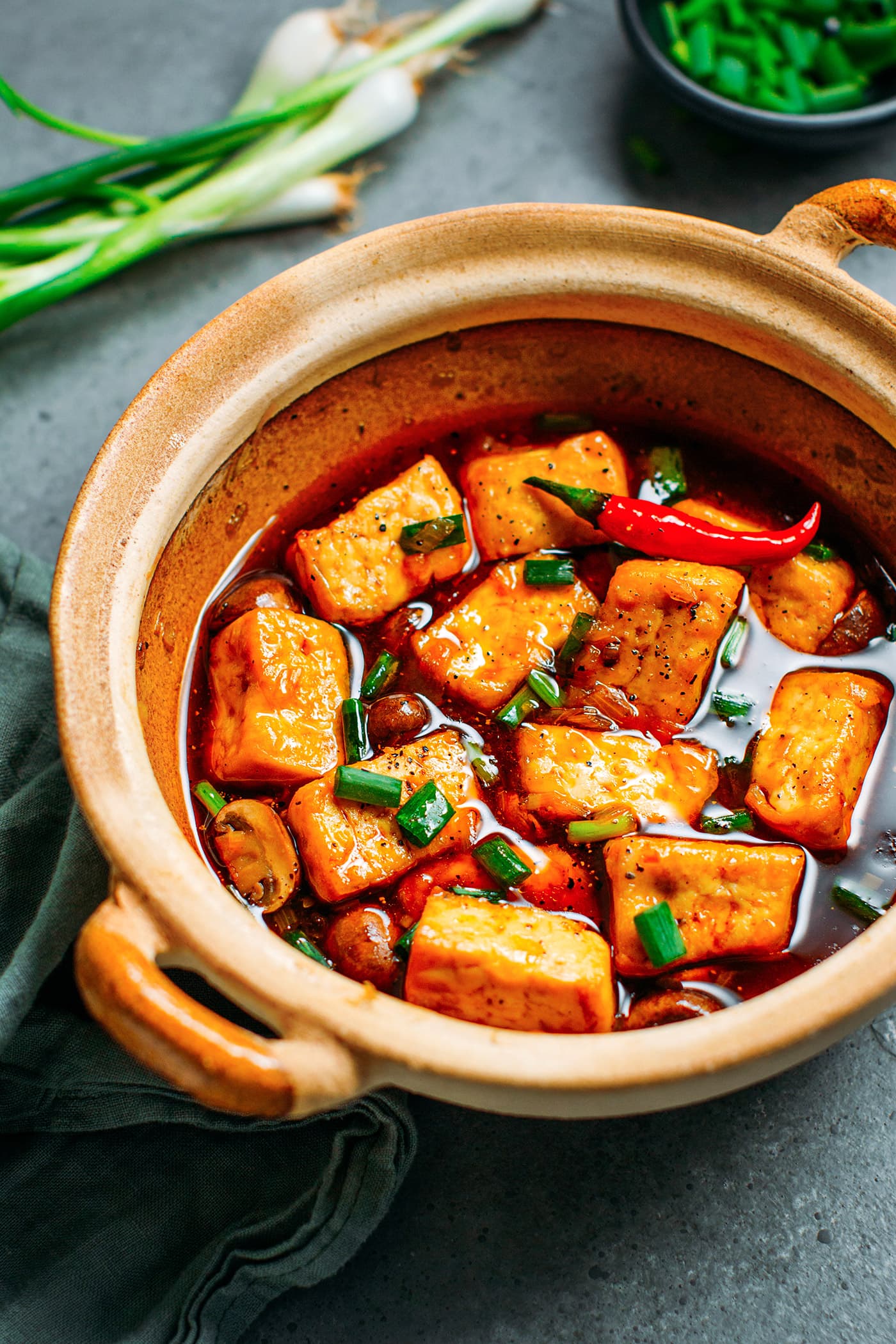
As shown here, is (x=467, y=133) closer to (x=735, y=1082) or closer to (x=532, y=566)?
(x=532, y=566)

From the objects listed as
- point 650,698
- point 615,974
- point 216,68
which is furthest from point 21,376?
point 615,974

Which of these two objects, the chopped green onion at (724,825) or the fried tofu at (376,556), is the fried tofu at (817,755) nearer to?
the chopped green onion at (724,825)

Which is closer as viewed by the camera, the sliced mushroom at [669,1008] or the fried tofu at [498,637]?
the sliced mushroom at [669,1008]

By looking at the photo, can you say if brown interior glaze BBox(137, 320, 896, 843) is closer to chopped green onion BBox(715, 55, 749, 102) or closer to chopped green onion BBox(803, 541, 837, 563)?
chopped green onion BBox(803, 541, 837, 563)

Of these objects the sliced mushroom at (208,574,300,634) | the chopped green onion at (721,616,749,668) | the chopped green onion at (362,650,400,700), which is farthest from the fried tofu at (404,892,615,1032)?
the sliced mushroom at (208,574,300,634)

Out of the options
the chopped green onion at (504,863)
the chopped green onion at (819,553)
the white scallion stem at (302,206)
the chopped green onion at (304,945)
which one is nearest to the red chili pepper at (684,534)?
the chopped green onion at (819,553)
